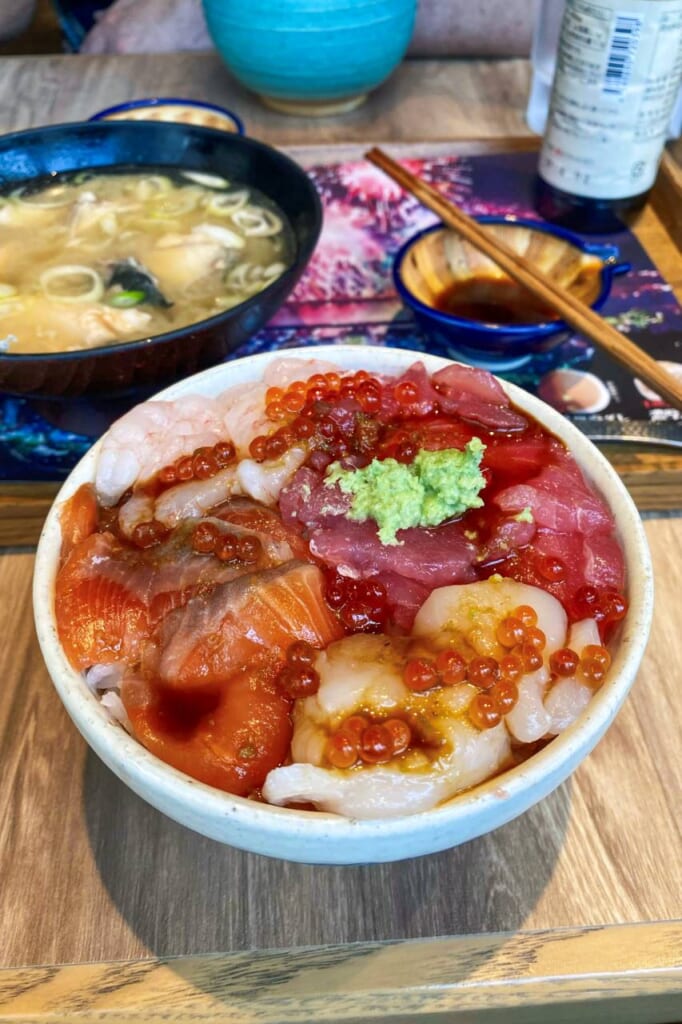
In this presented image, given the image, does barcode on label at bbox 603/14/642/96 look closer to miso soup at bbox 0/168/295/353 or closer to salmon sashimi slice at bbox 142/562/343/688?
miso soup at bbox 0/168/295/353

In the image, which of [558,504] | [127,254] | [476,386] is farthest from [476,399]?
[127,254]

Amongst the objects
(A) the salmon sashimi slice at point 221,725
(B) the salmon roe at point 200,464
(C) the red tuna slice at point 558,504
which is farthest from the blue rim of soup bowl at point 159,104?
(A) the salmon sashimi slice at point 221,725

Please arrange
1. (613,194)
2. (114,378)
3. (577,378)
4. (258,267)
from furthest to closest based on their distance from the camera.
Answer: (613,194)
(258,267)
(577,378)
(114,378)

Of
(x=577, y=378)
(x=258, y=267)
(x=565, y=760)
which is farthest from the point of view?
(x=258, y=267)

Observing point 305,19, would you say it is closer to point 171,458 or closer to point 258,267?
point 258,267

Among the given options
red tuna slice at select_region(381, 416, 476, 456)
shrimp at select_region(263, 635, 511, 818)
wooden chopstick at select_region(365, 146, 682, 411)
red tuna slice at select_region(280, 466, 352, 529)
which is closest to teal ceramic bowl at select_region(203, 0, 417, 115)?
wooden chopstick at select_region(365, 146, 682, 411)

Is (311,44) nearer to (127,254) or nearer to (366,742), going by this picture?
(127,254)

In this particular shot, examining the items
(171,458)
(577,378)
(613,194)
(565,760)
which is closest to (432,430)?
(171,458)

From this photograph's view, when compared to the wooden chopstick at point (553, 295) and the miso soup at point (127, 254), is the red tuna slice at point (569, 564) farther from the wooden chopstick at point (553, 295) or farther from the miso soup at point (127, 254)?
the miso soup at point (127, 254)

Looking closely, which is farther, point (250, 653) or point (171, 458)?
point (171, 458)
